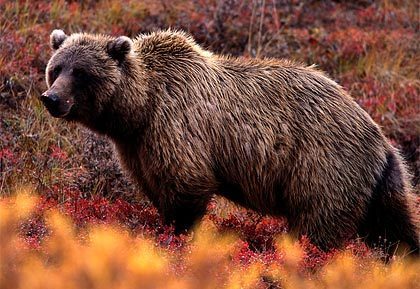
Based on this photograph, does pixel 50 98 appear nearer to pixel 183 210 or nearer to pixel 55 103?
pixel 55 103

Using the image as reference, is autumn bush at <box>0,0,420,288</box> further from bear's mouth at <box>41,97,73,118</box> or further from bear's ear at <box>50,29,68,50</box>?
bear's ear at <box>50,29,68,50</box>

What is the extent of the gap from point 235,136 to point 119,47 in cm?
103

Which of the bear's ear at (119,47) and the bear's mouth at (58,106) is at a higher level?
the bear's ear at (119,47)

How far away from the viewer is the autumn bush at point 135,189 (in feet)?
7.83

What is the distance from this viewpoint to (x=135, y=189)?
6711 mm

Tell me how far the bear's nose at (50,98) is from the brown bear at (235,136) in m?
0.18

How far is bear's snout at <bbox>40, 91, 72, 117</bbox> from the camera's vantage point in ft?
16.9

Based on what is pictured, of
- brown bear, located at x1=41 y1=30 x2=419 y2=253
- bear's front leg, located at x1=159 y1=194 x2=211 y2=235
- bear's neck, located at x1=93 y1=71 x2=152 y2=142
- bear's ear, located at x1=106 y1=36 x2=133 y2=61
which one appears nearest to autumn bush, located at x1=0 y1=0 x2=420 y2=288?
bear's front leg, located at x1=159 y1=194 x2=211 y2=235

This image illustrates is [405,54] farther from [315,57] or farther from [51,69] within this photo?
[51,69]

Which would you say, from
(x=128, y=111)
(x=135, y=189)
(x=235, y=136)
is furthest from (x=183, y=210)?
(x=135, y=189)

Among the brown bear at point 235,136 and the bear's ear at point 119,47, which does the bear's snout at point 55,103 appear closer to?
the brown bear at point 235,136

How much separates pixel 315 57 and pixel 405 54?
3.81 ft

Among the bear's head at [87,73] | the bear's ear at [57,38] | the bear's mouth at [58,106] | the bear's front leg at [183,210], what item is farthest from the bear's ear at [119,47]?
the bear's front leg at [183,210]

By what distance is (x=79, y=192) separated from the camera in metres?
6.20
